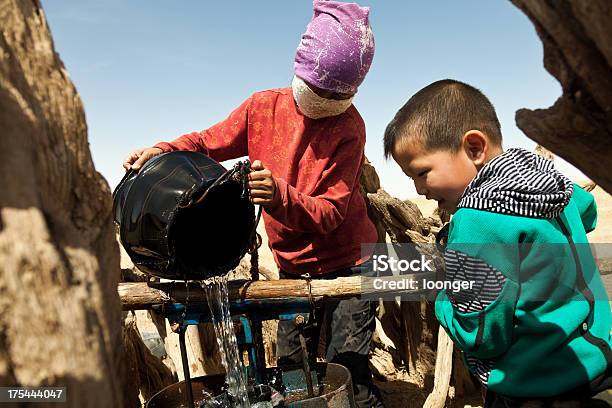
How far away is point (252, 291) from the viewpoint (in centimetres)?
210

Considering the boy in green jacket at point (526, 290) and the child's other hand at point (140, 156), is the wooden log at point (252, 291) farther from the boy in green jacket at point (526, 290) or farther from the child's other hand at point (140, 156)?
the boy in green jacket at point (526, 290)

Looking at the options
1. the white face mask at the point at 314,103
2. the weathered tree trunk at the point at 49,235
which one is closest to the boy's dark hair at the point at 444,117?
the white face mask at the point at 314,103

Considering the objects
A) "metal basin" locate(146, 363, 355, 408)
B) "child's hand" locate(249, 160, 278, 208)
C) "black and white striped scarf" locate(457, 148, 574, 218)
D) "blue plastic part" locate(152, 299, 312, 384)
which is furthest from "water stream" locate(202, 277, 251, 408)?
"black and white striped scarf" locate(457, 148, 574, 218)

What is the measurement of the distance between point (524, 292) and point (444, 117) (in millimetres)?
617

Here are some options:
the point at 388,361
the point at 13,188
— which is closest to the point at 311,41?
the point at 13,188

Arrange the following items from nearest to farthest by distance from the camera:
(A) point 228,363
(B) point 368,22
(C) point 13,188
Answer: (C) point 13,188 → (A) point 228,363 → (B) point 368,22

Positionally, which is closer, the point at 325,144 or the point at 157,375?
the point at 325,144

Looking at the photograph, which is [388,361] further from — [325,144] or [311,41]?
[311,41]

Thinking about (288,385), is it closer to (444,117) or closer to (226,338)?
(226,338)

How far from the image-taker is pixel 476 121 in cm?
183

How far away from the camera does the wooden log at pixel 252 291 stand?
2.06m

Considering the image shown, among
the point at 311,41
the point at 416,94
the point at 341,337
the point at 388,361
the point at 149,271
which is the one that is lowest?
the point at 388,361

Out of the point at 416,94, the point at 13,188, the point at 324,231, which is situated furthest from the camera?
the point at 324,231

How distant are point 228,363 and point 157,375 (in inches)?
56.7
